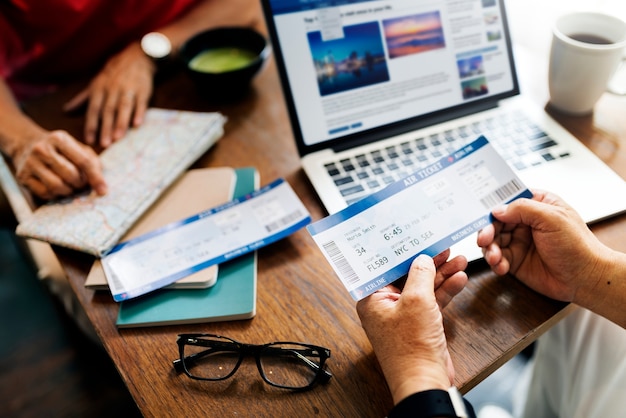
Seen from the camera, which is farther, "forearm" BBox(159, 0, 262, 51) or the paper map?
"forearm" BBox(159, 0, 262, 51)

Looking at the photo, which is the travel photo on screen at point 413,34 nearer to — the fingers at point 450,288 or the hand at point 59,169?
the fingers at point 450,288

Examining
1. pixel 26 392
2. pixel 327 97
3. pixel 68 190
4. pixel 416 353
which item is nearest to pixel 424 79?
pixel 327 97

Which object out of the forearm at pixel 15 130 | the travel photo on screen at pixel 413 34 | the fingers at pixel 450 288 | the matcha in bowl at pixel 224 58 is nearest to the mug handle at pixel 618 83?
the travel photo on screen at pixel 413 34

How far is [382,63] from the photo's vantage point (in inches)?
31.0

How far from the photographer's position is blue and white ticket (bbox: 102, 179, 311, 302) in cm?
66

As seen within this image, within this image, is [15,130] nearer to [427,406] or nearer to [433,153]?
[433,153]

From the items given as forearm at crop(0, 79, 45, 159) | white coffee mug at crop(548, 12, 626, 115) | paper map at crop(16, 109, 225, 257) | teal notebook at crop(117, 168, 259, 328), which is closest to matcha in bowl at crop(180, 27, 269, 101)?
paper map at crop(16, 109, 225, 257)

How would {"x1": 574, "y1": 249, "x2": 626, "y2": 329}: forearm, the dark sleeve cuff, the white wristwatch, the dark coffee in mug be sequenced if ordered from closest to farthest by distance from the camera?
the dark sleeve cuff, {"x1": 574, "y1": 249, "x2": 626, "y2": 329}: forearm, the dark coffee in mug, the white wristwatch

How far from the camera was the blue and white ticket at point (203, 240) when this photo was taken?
0.66 meters

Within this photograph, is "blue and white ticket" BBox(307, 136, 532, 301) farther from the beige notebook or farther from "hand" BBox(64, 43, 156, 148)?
"hand" BBox(64, 43, 156, 148)

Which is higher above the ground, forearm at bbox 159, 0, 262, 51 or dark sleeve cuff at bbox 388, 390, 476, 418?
forearm at bbox 159, 0, 262, 51

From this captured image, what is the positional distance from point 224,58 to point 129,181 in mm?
350

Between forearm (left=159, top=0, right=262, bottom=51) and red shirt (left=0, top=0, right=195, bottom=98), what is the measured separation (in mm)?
69

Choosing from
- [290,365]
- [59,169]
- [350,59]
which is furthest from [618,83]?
[59,169]
